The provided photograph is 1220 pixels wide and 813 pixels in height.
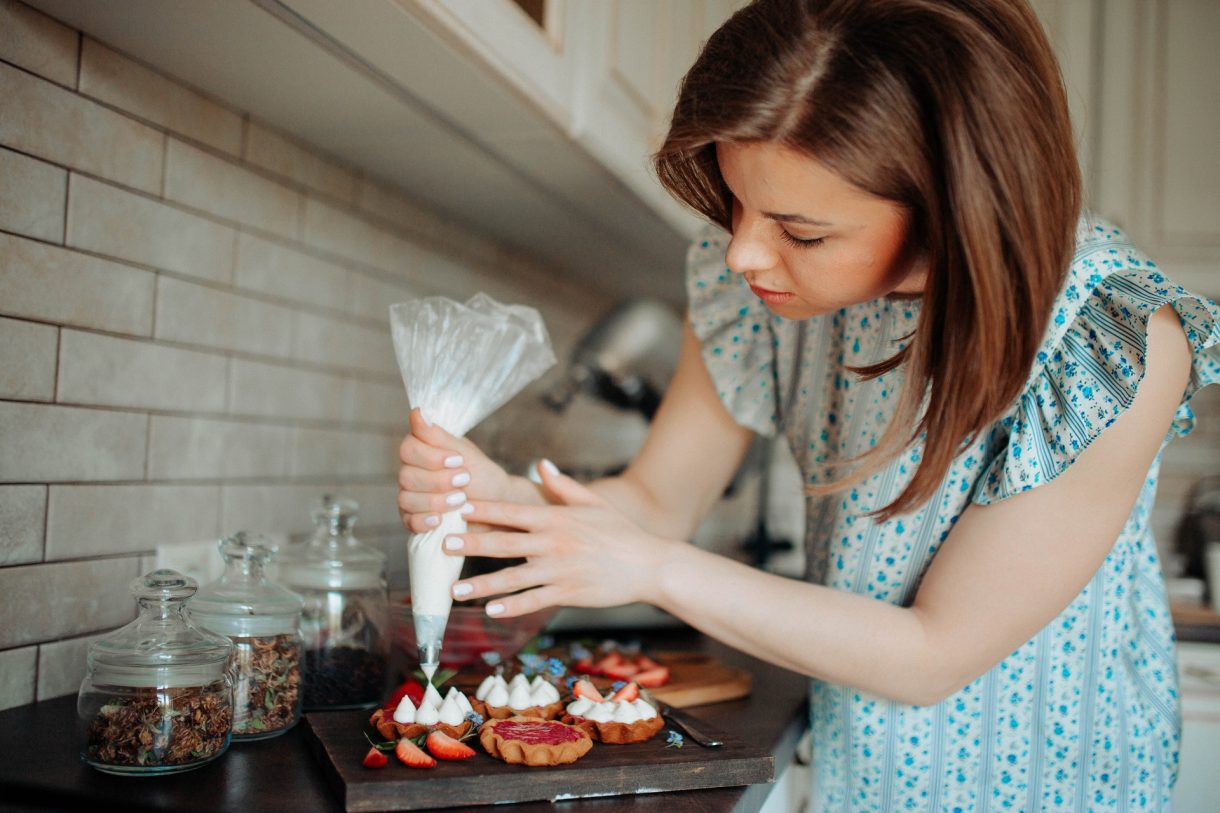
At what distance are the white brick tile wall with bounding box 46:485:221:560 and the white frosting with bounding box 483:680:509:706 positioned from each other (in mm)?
392

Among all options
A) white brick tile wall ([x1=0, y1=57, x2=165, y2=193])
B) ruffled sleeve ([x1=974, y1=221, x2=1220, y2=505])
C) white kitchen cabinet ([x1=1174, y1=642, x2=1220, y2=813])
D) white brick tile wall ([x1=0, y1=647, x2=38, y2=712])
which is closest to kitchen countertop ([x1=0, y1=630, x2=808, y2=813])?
white brick tile wall ([x1=0, y1=647, x2=38, y2=712])

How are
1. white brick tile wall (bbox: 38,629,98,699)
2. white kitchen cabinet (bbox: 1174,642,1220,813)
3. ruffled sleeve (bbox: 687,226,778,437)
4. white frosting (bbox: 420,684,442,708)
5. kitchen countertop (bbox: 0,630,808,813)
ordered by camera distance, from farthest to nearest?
white kitchen cabinet (bbox: 1174,642,1220,813), ruffled sleeve (bbox: 687,226,778,437), white brick tile wall (bbox: 38,629,98,699), white frosting (bbox: 420,684,442,708), kitchen countertop (bbox: 0,630,808,813)

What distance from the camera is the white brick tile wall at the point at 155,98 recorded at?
894mm

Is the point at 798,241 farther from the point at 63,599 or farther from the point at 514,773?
the point at 63,599

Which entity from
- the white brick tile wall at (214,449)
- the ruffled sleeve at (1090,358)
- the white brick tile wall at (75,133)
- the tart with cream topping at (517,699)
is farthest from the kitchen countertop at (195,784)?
the white brick tile wall at (75,133)

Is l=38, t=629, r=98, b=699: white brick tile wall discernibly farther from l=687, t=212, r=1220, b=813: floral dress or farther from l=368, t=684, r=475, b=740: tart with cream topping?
l=687, t=212, r=1220, b=813: floral dress

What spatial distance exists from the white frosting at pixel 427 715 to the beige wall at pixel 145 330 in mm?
363

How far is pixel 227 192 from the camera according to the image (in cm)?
106

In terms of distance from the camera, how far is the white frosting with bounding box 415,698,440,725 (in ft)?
2.44

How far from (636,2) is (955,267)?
0.75 m

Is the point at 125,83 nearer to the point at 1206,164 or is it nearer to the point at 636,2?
the point at 636,2

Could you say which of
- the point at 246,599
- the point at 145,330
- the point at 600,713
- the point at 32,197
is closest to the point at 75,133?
the point at 32,197

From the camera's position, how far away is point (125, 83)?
926 millimetres

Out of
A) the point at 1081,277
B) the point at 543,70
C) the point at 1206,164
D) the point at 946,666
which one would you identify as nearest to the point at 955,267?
the point at 1081,277
